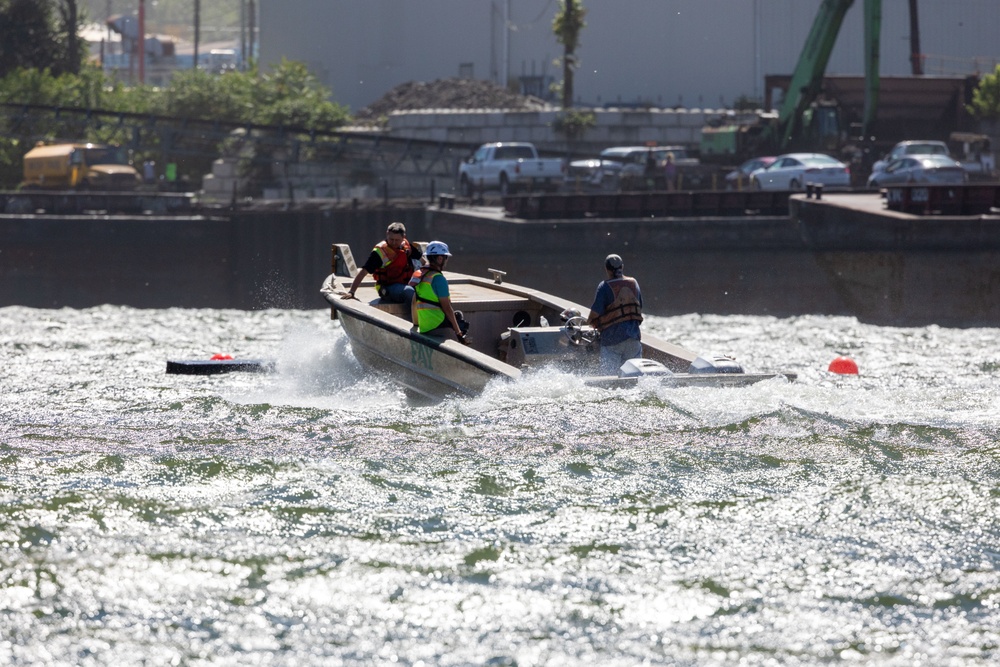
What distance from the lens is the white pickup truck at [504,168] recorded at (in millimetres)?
35406

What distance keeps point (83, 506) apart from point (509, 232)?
16.3 m

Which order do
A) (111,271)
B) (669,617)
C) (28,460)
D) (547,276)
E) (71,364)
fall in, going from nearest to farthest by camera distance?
(669,617) < (28,460) < (71,364) < (547,276) < (111,271)

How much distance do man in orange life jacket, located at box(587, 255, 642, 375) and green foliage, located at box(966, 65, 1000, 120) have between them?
37786 mm

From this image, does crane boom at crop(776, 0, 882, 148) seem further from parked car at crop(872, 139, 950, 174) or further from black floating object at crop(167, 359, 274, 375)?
black floating object at crop(167, 359, 274, 375)

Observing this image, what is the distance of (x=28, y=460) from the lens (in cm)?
945

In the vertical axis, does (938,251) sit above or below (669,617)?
above

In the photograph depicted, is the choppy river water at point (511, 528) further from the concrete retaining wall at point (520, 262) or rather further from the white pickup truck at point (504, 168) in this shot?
the white pickup truck at point (504, 168)

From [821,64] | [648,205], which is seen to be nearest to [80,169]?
[648,205]

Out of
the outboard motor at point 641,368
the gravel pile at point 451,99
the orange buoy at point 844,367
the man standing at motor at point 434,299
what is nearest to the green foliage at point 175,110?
the gravel pile at point 451,99

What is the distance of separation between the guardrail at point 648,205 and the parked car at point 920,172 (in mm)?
7108

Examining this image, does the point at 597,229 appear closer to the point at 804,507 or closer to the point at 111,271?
the point at 111,271

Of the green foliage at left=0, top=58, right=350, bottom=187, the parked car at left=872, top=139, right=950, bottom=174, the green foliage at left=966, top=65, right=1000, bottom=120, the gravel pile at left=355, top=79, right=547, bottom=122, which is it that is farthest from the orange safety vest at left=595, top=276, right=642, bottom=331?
the green foliage at left=966, top=65, right=1000, bottom=120

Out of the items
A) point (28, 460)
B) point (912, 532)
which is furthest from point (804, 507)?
point (28, 460)

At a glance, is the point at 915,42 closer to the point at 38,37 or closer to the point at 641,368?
the point at 38,37
